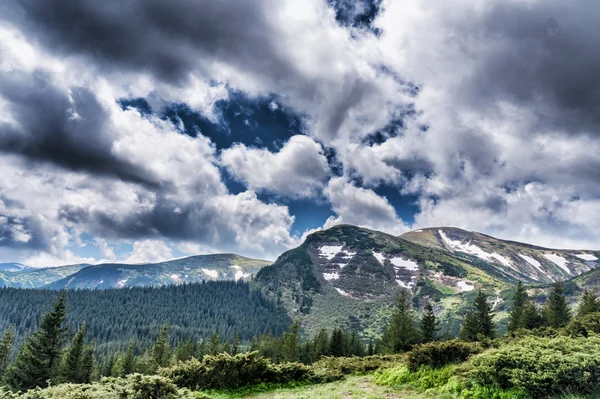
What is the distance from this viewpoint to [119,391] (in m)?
11.9

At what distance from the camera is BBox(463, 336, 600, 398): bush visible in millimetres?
10531

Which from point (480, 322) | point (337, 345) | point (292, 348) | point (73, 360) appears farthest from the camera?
point (292, 348)

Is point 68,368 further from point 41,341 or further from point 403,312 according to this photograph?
point 403,312

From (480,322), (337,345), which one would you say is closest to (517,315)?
(480,322)

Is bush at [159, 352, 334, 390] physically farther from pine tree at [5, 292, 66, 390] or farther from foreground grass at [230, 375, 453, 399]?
pine tree at [5, 292, 66, 390]

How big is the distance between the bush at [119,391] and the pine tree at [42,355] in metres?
42.2

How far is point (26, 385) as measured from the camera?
1809 inches

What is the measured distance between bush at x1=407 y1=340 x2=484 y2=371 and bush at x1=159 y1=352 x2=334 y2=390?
842 cm

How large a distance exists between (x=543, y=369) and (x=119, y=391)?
14490 mm

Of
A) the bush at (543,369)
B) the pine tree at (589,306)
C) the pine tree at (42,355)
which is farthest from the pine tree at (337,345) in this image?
the bush at (543,369)

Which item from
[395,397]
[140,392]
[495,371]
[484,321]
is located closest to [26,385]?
[140,392]

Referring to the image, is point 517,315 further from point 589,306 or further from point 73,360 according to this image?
point 73,360

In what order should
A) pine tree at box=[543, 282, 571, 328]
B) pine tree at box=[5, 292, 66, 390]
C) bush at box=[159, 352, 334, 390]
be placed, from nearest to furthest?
bush at box=[159, 352, 334, 390] → pine tree at box=[5, 292, 66, 390] → pine tree at box=[543, 282, 571, 328]

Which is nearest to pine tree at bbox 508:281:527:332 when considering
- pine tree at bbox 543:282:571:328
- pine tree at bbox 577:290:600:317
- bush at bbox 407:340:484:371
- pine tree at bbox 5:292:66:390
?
pine tree at bbox 543:282:571:328
